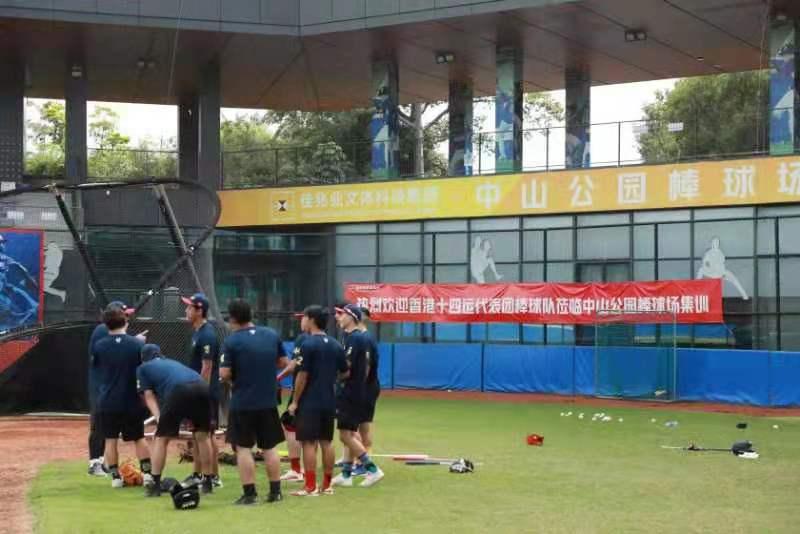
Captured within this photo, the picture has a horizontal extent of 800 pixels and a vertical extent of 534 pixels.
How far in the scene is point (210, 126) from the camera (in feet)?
118

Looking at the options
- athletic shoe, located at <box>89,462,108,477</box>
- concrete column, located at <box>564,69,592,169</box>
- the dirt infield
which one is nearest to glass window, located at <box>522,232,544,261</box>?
concrete column, located at <box>564,69,592,169</box>

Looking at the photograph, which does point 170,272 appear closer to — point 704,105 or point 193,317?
point 193,317

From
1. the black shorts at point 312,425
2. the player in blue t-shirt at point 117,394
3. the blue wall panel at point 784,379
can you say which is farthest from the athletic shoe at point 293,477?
the blue wall panel at point 784,379

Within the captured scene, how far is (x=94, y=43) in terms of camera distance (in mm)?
32906

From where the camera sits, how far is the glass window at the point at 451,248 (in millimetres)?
32625

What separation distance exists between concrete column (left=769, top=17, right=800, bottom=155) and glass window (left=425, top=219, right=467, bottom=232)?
846cm

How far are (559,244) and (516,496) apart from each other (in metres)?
20.0

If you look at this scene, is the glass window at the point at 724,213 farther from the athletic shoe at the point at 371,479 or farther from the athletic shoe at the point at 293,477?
the athletic shoe at the point at 293,477

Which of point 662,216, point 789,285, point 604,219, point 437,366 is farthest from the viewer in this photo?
point 437,366

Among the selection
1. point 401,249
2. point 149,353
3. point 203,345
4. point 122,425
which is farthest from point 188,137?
point 149,353

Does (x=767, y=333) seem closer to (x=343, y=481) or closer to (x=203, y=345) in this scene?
(x=343, y=481)

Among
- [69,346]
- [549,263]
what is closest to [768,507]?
[69,346]

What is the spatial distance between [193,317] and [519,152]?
2244cm

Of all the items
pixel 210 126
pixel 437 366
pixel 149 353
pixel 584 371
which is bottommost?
pixel 437 366
